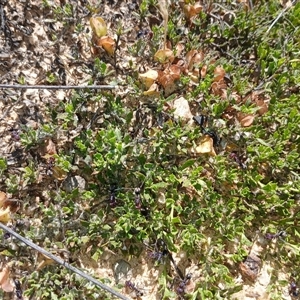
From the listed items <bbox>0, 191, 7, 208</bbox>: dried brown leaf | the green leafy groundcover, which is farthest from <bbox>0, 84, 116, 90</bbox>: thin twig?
<bbox>0, 191, 7, 208</bbox>: dried brown leaf

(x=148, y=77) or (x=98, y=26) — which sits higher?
(x=98, y=26)

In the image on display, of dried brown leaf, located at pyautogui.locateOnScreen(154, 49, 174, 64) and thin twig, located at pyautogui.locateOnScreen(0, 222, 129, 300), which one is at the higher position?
dried brown leaf, located at pyautogui.locateOnScreen(154, 49, 174, 64)

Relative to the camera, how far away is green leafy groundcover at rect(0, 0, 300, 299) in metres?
3.50

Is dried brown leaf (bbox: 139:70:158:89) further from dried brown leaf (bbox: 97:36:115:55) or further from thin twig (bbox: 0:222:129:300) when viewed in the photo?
thin twig (bbox: 0:222:129:300)

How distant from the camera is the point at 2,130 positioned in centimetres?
358

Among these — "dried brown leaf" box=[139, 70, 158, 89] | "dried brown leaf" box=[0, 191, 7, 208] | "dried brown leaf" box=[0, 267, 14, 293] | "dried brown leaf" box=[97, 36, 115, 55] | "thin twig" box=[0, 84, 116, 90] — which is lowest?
"dried brown leaf" box=[0, 267, 14, 293]

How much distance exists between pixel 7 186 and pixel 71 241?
2.07 feet

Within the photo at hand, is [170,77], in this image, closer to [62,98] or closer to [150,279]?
[62,98]

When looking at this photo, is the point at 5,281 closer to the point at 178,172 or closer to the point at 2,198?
the point at 2,198

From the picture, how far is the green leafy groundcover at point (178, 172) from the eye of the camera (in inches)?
138

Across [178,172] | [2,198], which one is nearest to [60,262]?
[2,198]

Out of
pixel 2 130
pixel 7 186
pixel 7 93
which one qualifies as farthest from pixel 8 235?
pixel 7 93

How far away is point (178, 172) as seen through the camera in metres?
3.64

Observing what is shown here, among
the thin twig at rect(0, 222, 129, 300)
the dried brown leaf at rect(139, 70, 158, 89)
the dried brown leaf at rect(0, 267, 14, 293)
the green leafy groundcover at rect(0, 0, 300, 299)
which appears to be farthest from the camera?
the dried brown leaf at rect(139, 70, 158, 89)
